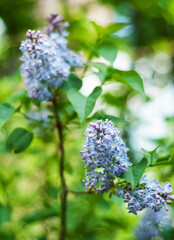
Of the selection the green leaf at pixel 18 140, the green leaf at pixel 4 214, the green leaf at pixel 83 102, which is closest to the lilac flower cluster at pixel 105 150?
the green leaf at pixel 83 102

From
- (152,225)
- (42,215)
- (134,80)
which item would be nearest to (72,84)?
(134,80)

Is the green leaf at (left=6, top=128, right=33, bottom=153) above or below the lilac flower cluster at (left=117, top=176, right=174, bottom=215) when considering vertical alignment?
below

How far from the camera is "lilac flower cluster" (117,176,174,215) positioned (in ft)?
3.12

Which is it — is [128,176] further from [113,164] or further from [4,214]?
[4,214]

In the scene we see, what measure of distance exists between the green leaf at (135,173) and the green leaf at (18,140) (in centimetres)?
61

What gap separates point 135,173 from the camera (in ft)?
3.17

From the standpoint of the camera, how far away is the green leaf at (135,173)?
0.94 meters

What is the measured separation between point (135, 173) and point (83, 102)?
326 millimetres

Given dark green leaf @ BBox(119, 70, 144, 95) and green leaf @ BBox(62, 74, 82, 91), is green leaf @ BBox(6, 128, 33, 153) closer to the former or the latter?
A: green leaf @ BBox(62, 74, 82, 91)

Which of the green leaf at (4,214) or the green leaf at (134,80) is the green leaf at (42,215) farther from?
the green leaf at (134,80)

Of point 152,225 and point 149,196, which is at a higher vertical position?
point 149,196

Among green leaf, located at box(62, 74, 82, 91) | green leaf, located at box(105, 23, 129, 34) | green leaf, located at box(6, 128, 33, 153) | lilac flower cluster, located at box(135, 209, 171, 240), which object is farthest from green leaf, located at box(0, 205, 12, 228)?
green leaf, located at box(105, 23, 129, 34)

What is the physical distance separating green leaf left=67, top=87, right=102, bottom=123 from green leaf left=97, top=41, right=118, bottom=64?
0.25 meters

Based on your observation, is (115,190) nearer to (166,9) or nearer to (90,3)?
(166,9)
